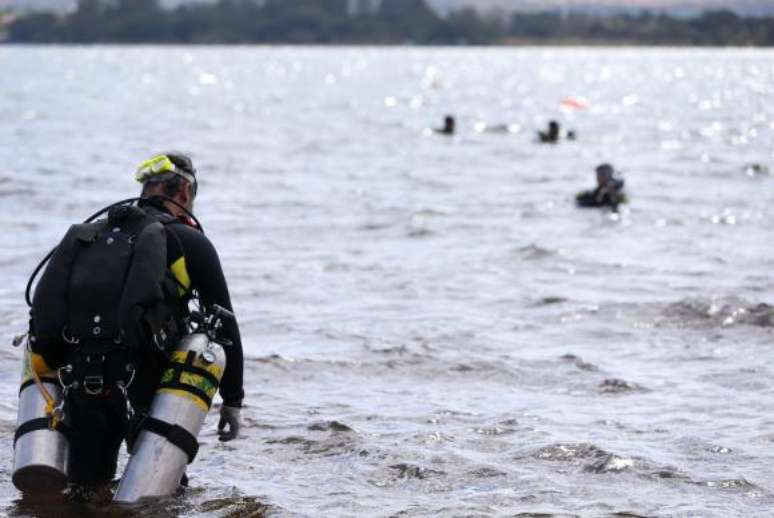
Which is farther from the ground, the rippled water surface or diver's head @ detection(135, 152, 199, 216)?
diver's head @ detection(135, 152, 199, 216)

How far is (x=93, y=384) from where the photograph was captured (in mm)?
6988

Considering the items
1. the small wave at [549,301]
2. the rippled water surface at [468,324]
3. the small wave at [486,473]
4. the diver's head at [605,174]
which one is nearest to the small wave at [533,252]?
the rippled water surface at [468,324]

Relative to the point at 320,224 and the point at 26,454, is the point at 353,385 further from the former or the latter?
the point at 320,224

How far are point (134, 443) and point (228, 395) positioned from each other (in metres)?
0.56

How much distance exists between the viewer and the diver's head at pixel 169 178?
7.33 meters

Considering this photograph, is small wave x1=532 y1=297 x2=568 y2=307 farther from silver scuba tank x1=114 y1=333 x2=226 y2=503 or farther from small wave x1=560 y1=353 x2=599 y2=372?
silver scuba tank x1=114 y1=333 x2=226 y2=503

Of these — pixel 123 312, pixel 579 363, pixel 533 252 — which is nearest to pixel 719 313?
pixel 579 363

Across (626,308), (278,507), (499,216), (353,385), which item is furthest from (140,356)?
(499,216)

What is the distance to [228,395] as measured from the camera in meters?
7.48

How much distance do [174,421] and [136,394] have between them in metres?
0.27

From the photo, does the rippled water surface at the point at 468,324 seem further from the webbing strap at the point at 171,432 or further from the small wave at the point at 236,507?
the webbing strap at the point at 171,432

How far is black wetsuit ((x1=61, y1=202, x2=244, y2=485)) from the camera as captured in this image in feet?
23.4

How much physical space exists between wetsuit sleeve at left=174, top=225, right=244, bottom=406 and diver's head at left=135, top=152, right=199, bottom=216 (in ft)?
0.86

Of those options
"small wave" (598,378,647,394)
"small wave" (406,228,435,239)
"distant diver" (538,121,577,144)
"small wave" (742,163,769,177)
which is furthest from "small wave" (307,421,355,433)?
"distant diver" (538,121,577,144)
